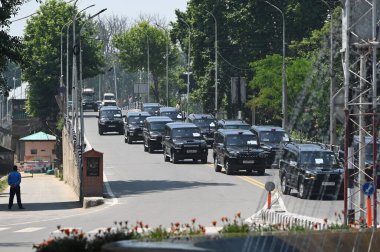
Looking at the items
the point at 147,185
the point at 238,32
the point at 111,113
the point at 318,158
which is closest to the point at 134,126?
the point at 111,113

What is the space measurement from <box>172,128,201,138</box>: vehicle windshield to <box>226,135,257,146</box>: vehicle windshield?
6.95 m

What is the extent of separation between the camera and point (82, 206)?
46.3 m

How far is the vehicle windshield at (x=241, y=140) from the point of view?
182 ft

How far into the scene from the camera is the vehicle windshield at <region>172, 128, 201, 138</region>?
206 feet

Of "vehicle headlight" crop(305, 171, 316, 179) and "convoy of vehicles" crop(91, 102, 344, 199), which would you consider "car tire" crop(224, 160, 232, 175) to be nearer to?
"convoy of vehicles" crop(91, 102, 344, 199)

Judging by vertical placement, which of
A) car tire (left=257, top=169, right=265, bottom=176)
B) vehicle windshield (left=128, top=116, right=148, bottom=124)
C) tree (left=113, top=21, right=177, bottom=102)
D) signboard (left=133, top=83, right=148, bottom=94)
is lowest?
car tire (left=257, top=169, right=265, bottom=176)

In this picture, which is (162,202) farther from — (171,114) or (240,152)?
(171,114)

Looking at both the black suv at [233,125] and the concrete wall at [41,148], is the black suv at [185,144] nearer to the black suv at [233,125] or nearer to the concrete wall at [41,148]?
the black suv at [233,125]

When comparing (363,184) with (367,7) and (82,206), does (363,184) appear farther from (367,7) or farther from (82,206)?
(82,206)

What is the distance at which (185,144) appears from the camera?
6209 cm

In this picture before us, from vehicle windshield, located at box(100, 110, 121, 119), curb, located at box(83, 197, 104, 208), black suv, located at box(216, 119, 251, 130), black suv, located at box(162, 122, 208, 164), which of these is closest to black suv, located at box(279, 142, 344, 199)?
curb, located at box(83, 197, 104, 208)

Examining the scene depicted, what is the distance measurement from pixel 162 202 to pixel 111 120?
46.2 m

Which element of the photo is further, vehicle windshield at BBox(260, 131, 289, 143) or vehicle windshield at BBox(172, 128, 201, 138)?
vehicle windshield at BBox(172, 128, 201, 138)

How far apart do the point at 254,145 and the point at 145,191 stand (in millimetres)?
7947
